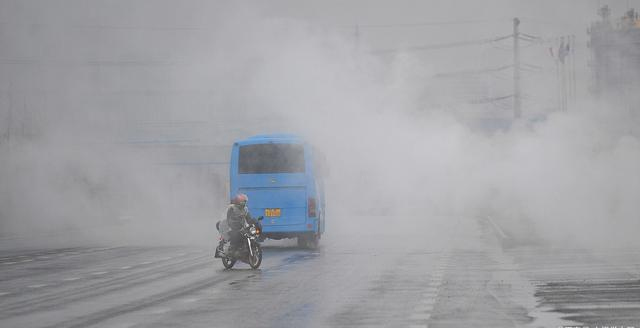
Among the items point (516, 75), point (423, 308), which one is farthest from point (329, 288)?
point (516, 75)

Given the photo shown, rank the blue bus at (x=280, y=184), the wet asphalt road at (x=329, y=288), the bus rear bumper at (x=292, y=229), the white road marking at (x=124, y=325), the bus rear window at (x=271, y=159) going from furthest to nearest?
the bus rear window at (x=271, y=159), the blue bus at (x=280, y=184), the bus rear bumper at (x=292, y=229), the wet asphalt road at (x=329, y=288), the white road marking at (x=124, y=325)

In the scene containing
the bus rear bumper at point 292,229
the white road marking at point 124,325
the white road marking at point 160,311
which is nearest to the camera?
the white road marking at point 124,325

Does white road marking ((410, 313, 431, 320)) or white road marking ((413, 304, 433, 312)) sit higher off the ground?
white road marking ((410, 313, 431, 320))

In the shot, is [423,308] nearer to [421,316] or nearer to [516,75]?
[421,316]

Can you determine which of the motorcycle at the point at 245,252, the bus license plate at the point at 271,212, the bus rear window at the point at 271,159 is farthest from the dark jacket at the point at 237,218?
the bus rear window at the point at 271,159

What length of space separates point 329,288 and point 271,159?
14.5 metres

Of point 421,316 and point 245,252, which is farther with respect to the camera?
point 245,252

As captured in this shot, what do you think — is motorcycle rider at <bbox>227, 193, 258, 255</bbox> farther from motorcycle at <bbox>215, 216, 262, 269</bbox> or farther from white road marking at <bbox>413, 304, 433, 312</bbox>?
white road marking at <bbox>413, 304, 433, 312</bbox>

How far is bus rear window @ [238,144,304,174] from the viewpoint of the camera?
34.2 m

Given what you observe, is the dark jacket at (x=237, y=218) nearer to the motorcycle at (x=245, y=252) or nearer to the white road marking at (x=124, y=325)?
the motorcycle at (x=245, y=252)

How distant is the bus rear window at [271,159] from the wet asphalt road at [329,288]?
95.0 inches

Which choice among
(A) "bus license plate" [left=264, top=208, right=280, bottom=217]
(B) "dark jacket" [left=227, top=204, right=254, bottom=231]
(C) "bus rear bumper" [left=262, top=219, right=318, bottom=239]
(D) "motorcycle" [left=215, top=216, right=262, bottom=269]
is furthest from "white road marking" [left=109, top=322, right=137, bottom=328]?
(A) "bus license plate" [left=264, top=208, right=280, bottom=217]

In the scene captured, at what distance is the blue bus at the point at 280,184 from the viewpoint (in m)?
33.5

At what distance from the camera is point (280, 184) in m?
34.0
